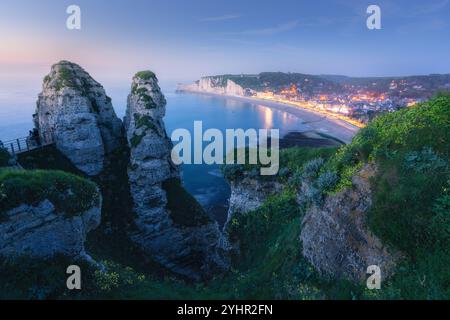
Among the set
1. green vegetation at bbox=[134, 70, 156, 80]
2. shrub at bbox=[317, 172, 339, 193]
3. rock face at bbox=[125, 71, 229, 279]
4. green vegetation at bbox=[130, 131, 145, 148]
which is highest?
green vegetation at bbox=[134, 70, 156, 80]

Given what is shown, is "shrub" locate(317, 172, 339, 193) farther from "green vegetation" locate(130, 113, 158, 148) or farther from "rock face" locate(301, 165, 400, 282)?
"green vegetation" locate(130, 113, 158, 148)

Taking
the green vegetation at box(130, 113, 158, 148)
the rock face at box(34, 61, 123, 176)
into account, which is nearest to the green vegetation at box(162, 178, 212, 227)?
the green vegetation at box(130, 113, 158, 148)

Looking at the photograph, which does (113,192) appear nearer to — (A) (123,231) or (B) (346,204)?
(A) (123,231)

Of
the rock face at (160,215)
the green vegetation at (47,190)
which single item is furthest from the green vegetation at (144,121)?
the green vegetation at (47,190)

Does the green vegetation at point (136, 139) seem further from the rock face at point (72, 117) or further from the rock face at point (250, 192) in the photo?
the rock face at point (250, 192)

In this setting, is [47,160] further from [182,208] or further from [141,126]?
[182,208]

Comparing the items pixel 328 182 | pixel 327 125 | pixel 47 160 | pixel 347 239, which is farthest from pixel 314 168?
pixel 327 125
